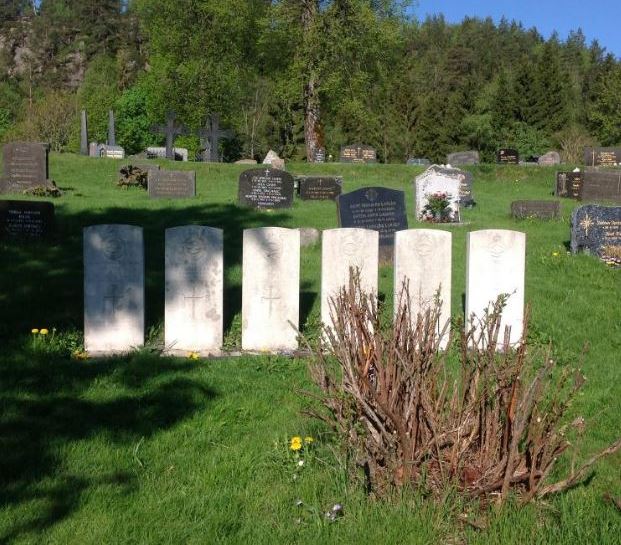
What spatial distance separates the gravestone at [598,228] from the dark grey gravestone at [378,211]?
2.50m

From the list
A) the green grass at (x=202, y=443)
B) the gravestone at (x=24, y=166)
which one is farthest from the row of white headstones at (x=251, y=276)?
the gravestone at (x=24, y=166)

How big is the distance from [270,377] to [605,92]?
43.1m

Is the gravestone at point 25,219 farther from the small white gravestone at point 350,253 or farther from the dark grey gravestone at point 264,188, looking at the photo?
the dark grey gravestone at point 264,188

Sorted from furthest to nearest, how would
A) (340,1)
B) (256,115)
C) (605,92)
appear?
1. (256,115)
2. (605,92)
3. (340,1)

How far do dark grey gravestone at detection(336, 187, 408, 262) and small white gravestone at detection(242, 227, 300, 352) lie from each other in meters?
3.85

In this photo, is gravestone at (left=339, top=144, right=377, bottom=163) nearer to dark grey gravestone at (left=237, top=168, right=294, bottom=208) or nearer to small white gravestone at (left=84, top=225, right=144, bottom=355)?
dark grey gravestone at (left=237, top=168, right=294, bottom=208)

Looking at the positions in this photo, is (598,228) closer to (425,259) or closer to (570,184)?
(425,259)

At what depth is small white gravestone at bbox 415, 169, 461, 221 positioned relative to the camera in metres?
15.3

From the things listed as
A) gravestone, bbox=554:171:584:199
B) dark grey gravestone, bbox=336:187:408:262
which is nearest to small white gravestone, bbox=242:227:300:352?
dark grey gravestone, bbox=336:187:408:262

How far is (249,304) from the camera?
6812 mm

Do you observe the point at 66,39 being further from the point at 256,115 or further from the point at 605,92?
the point at 605,92

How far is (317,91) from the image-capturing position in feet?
103

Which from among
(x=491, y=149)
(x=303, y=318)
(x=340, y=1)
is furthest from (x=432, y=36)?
(x=303, y=318)

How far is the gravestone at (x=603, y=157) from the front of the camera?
2834cm
